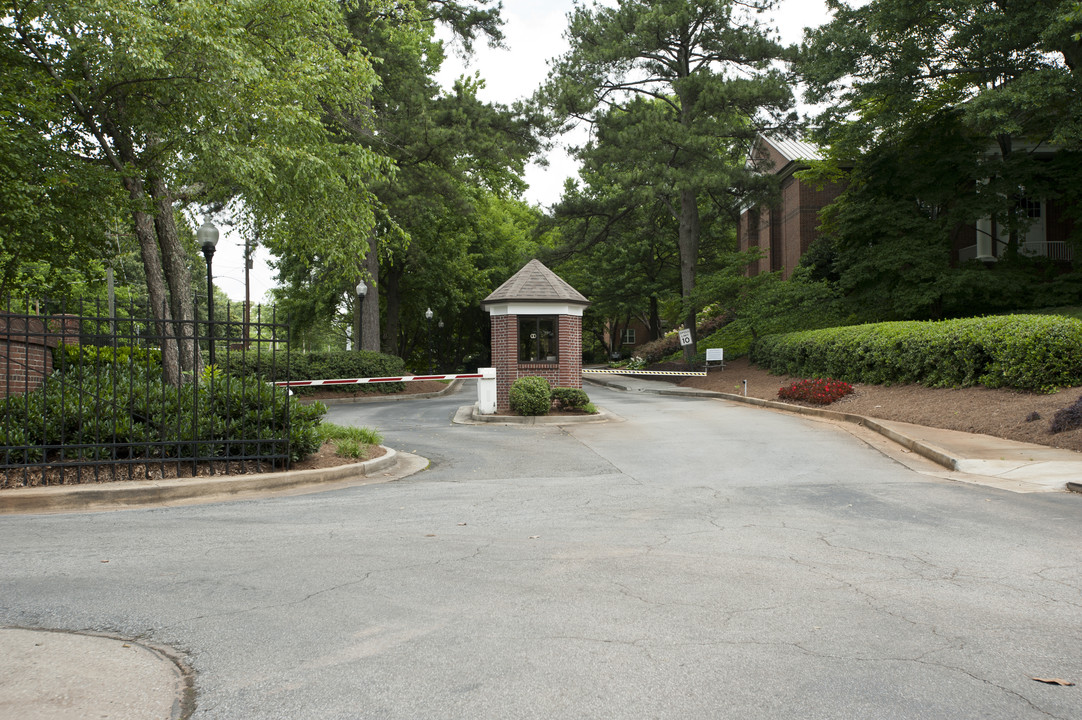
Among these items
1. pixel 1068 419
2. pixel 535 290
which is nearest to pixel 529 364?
pixel 535 290

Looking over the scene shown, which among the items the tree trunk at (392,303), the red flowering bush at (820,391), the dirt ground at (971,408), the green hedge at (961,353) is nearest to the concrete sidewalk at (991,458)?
the dirt ground at (971,408)

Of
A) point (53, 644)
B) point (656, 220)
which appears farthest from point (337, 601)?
point (656, 220)

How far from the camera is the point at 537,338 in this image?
1956cm

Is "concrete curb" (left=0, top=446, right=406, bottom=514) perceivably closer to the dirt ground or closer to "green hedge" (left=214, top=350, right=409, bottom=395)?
the dirt ground

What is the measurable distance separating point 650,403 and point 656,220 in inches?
788

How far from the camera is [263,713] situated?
321cm

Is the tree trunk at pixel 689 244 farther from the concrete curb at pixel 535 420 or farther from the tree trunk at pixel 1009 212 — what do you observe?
the concrete curb at pixel 535 420

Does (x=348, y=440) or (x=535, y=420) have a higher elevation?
(x=348, y=440)

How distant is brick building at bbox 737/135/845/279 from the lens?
35.8 m

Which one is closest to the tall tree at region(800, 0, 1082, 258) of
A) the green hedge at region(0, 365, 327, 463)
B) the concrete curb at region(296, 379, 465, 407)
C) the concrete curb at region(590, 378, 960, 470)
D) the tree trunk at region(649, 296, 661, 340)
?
the concrete curb at region(590, 378, 960, 470)

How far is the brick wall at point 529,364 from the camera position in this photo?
62.7 ft

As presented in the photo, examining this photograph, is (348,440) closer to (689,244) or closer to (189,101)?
(189,101)

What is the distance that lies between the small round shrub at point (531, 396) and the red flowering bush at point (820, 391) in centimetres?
662

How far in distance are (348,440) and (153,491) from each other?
3.34 metres
